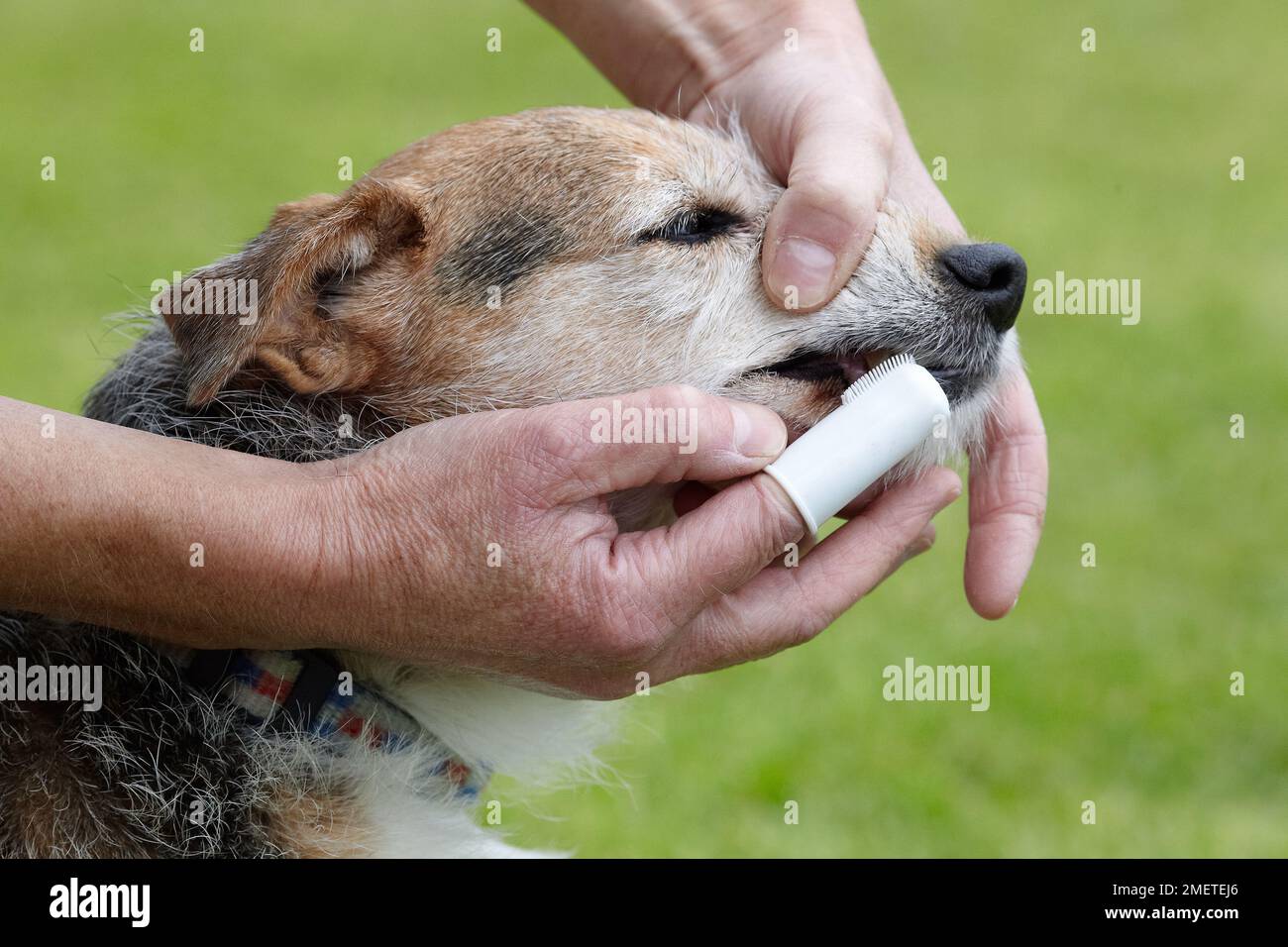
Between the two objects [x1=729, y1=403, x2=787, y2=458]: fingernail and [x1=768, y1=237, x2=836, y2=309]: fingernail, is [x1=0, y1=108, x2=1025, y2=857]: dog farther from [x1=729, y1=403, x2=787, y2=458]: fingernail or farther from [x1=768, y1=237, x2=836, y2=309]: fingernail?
[x1=729, y1=403, x2=787, y2=458]: fingernail

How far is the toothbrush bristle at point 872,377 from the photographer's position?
327 centimetres

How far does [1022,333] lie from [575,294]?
8.61m

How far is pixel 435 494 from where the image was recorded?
120 inches

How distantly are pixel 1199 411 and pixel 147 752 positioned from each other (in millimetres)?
8372

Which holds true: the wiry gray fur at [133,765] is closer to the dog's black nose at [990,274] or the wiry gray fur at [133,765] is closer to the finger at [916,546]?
the finger at [916,546]

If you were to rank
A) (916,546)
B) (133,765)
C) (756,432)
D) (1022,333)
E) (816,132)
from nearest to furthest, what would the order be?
(756,432)
(133,765)
(916,546)
(816,132)
(1022,333)

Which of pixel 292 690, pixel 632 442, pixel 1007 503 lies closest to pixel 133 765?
pixel 292 690

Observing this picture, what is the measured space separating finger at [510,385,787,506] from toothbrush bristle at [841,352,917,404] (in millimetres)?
294

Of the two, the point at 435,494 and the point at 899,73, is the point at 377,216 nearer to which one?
the point at 435,494

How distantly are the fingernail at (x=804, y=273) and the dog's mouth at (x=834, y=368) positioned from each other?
0.14m

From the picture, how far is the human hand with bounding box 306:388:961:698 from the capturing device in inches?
118

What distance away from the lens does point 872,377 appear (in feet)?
10.8

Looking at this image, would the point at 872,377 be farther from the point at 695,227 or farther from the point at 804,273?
the point at 695,227

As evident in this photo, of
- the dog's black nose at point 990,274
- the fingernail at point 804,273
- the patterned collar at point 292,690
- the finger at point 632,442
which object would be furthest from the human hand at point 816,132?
the patterned collar at point 292,690
